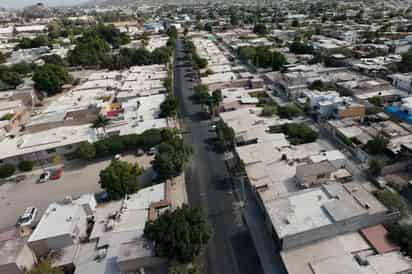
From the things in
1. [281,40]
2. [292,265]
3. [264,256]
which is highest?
[281,40]

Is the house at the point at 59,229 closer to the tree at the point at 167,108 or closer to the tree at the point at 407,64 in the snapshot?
the tree at the point at 167,108

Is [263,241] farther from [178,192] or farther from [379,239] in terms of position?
[178,192]

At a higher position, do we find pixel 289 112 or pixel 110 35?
pixel 110 35

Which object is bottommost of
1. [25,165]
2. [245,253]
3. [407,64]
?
[245,253]

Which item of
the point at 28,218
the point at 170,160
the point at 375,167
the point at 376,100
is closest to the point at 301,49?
the point at 376,100

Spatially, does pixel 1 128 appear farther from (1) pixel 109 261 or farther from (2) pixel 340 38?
(2) pixel 340 38

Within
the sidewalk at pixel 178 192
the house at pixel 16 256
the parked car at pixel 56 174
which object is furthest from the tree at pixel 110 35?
the house at pixel 16 256

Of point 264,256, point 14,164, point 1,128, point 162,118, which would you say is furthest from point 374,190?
point 1,128
